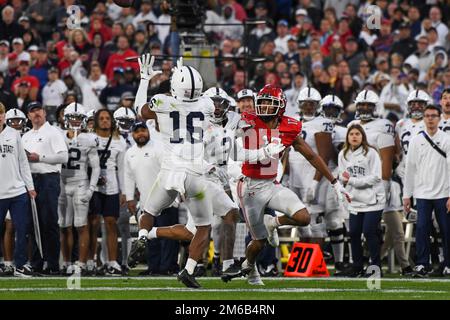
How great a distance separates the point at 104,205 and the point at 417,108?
3.70 metres

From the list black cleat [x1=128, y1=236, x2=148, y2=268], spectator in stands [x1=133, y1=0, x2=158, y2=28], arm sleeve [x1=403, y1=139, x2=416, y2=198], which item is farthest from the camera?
spectator in stands [x1=133, y1=0, x2=158, y2=28]

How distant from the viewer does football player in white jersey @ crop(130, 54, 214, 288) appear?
11.1 meters

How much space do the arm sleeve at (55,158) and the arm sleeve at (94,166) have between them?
47 cm

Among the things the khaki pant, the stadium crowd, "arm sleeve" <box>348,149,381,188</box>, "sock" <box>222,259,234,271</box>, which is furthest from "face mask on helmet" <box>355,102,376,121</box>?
"sock" <box>222,259,234,271</box>

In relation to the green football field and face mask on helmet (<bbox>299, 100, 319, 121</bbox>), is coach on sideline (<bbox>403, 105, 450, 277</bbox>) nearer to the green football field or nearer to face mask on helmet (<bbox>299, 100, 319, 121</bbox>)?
the green football field

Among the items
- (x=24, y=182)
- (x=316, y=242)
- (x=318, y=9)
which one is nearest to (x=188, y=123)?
(x=24, y=182)

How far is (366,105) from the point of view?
14.2 metres

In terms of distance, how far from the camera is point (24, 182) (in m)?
13.4

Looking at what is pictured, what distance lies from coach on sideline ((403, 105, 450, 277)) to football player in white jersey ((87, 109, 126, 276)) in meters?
3.32

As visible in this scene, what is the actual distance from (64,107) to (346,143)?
3.43 meters

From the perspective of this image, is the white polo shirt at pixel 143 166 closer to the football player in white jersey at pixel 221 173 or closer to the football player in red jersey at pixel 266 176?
the football player in white jersey at pixel 221 173

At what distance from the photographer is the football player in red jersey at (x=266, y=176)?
11516mm
